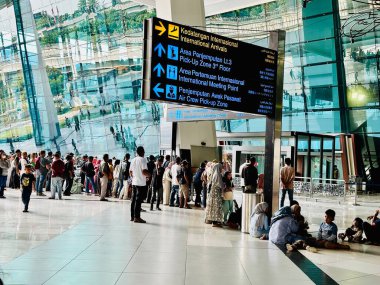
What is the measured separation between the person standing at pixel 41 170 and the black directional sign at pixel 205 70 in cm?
946

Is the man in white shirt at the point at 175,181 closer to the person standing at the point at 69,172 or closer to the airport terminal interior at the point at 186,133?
the airport terminal interior at the point at 186,133

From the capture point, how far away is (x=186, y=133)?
17.2 metres

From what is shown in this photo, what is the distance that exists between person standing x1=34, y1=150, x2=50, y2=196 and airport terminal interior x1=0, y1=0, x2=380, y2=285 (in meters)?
0.08

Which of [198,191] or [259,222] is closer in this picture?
[259,222]

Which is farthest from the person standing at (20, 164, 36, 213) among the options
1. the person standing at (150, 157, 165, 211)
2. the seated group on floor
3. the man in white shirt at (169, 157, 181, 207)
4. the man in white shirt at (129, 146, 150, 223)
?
the seated group on floor

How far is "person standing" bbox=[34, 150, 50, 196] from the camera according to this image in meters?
15.7

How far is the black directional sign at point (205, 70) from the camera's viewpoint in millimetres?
7551

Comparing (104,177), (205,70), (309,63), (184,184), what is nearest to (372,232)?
(205,70)

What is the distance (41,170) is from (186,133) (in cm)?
542

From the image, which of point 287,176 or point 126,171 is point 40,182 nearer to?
point 126,171

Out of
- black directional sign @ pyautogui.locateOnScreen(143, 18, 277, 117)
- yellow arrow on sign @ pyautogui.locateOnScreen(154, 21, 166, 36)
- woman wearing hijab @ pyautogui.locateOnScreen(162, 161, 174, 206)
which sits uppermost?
yellow arrow on sign @ pyautogui.locateOnScreen(154, 21, 166, 36)

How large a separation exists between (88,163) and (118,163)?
111cm

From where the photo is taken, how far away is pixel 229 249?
7.26 metres

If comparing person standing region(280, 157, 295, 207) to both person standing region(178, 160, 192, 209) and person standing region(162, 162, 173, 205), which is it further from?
person standing region(162, 162, 173, 205)
